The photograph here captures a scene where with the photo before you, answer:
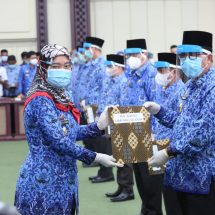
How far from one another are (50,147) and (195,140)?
727 millimetres

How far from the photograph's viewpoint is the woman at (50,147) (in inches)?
105

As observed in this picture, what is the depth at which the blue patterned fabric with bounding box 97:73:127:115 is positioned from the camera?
5.77 metres

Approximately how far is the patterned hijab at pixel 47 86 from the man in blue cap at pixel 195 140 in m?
0.58

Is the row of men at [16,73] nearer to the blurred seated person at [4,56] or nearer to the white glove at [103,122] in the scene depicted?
the blurred seated person at [4,56]

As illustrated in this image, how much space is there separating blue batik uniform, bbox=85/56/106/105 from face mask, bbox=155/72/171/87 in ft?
7.46

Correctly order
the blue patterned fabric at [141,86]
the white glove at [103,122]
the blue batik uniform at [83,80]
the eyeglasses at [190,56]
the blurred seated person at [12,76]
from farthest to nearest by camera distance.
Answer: the blurred seated person at [12,76]
the blue batik uniform at [83,80]
the blue patterned fabric at [141,86]
the white glove at [103,122]
the eyeglasses at [190,56]

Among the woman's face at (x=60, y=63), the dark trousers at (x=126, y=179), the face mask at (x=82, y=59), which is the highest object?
the face mask at (x=82, y=59)

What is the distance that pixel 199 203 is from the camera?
283 cm

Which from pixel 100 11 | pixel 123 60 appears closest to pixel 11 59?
pixel 100 11

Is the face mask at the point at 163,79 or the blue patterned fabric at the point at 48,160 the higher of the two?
the face mask at the point at 163,79

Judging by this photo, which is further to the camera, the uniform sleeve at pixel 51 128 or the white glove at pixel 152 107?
the white glove at pixel 152 107

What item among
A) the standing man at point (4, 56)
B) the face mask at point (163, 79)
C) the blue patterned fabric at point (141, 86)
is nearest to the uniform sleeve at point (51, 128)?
the face mask at point (163, 79)

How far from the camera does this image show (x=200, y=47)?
288cm

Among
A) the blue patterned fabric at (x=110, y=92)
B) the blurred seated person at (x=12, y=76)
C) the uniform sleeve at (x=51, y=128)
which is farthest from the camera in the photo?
the blurred seated person at (x=12, y=76)
